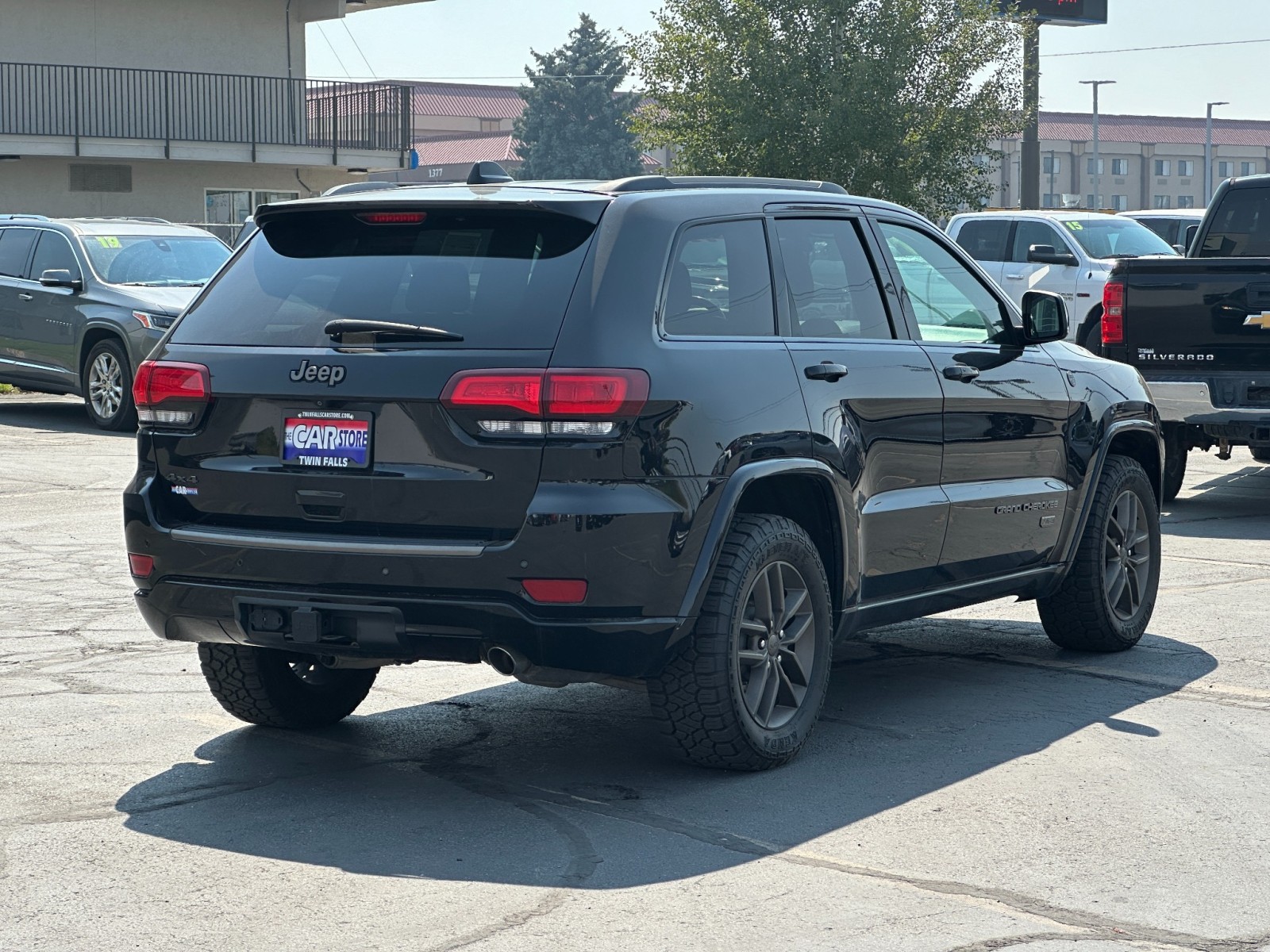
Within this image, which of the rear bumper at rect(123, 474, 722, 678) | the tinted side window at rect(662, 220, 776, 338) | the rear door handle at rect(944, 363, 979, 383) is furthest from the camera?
the rear door handle at rect(944, 363, 979, 383)

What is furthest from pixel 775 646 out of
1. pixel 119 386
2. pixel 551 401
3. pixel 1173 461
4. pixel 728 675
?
pixel 119 386

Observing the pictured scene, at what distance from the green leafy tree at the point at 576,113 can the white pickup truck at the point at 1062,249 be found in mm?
74351

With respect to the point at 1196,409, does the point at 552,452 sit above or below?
above

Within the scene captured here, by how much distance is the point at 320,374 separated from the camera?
5434mm

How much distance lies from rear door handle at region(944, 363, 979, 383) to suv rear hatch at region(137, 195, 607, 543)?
1750 millimetres

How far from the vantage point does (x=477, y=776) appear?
575cm

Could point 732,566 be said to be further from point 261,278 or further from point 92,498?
point 92,498

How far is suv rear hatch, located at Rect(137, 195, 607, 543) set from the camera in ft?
17.2

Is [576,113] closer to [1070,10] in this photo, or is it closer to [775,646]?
[1070,10]

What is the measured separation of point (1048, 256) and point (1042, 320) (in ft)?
43.9

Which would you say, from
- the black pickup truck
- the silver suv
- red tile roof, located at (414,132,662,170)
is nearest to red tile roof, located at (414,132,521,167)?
red tile roof, located at (414,132,662,170)

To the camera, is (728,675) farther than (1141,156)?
No

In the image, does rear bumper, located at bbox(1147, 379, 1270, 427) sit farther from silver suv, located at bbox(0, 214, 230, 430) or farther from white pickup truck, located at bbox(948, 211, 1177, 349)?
silver suv, located at bbox(0, 214, 230, 430)

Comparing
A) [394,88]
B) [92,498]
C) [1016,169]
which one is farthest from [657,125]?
[1016,169]
